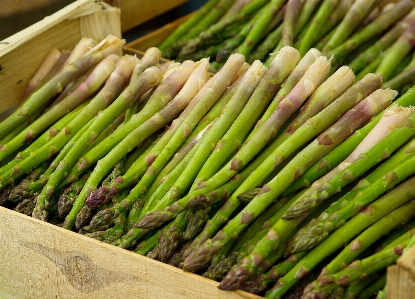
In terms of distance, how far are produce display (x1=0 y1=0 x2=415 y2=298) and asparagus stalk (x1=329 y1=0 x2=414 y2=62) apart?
978mm

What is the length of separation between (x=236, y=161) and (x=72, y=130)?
89 centimetres

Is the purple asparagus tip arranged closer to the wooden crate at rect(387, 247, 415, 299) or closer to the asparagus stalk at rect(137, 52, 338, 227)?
the asparagus stalk at rect(137, 52, 338, 227)

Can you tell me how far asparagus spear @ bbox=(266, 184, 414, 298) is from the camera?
214 cm

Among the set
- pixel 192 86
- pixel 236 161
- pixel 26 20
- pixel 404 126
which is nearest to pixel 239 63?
pixel 192 86

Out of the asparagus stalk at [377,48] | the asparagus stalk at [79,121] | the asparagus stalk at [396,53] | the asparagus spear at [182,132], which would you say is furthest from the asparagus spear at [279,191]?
the asparagus stalk at [377,48]

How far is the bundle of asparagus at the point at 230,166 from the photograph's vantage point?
7.16ft

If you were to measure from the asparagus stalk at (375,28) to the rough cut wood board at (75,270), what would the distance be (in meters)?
1.95

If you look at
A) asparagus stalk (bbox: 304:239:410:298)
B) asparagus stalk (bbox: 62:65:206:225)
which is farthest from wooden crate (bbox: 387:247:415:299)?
asparagus stalk (bbox: 62:65:206:225)

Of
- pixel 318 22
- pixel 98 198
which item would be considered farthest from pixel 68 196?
pixel 318 22

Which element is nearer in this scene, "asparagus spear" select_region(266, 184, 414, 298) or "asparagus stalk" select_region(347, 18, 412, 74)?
"asparagus spear" select_region(266, 184, 414, 298)

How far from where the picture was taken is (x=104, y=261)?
238 cm

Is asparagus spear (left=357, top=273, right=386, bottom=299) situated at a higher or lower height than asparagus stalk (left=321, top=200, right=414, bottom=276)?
lower

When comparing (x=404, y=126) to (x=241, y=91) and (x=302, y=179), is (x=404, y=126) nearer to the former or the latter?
(x=302, y=179)

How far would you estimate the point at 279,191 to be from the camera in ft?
7.52
